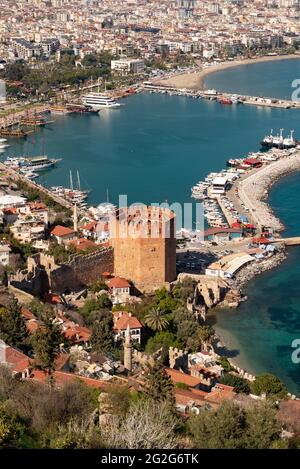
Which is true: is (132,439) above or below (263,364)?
above

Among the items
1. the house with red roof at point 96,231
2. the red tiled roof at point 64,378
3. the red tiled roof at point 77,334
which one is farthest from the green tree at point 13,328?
the house with red roof at point 96,231

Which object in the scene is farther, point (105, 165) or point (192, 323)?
point (105, 165)

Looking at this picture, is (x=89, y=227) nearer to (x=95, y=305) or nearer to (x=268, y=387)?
(x=95, y=305)

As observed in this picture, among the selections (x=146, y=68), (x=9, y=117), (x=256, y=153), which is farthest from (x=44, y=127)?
(x=146, y=68)

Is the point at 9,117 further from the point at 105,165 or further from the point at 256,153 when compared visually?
the point at 256,153

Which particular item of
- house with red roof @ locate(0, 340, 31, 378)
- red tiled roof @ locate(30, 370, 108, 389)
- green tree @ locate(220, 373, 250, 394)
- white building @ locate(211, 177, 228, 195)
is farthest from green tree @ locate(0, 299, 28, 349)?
white building @ locate(211, 177, 228, 195)

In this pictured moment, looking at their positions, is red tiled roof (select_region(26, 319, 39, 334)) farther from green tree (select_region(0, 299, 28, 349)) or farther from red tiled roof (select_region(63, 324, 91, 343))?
red tiled roof (select_region(63, 324, 91, 343))
